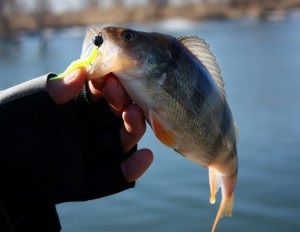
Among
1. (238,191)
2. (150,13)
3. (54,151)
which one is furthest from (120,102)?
(150,13)

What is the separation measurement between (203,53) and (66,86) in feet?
2.23

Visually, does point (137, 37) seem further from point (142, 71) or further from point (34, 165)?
point (34, 165)

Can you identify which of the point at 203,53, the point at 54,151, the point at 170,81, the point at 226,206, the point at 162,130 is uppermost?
the point at 203,53

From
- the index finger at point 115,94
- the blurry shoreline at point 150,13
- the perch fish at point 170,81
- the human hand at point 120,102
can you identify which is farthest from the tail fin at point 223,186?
the blurry shoreline at point 150,13

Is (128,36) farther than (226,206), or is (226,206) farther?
(226,206)

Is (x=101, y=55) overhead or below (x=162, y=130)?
overhead

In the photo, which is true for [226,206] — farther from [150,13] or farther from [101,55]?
[150,13]

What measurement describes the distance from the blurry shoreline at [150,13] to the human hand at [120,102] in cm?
3364

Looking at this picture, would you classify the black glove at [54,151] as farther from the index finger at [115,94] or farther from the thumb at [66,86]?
the index finger at [115,94]

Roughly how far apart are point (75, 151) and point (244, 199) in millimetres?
2750

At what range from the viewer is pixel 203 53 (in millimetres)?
2396

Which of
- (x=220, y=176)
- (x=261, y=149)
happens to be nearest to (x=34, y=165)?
(x=220, y=176)

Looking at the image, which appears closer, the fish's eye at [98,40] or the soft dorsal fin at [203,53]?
the fish's eye at [98,40]

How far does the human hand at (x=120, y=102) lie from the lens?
2.09m
